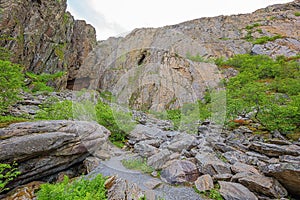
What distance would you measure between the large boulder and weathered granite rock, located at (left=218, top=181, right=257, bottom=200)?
480cm

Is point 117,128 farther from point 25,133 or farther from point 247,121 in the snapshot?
point 247,121

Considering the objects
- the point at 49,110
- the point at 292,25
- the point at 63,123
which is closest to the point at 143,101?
the point at 49,110

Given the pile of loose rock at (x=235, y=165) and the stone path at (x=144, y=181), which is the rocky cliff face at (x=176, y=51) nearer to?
the pile of loose rock at (x=235, y=165)

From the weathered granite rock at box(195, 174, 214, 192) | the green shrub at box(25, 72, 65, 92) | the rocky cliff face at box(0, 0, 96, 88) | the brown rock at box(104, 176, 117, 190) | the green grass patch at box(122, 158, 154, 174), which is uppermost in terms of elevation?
the rocky cliff face at box(0, 0, 96, 88)

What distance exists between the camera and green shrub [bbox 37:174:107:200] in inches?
131

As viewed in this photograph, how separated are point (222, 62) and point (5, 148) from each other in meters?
32.1

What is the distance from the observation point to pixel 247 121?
37.7ft

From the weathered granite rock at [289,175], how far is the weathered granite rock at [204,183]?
171 cm

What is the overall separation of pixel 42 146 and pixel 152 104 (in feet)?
74.4

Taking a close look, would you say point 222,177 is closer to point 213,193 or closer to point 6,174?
point 213,193

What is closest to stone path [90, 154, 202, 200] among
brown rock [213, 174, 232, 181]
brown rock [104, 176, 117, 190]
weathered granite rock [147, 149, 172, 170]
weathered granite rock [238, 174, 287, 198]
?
weathered granite rock [147, 149, 172, 170]

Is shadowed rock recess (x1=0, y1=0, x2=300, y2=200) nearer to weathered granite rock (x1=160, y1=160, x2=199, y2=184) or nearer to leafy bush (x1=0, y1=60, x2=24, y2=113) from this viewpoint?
weathered granite rock (x1=160, y1=160, x2=199, y2=184)

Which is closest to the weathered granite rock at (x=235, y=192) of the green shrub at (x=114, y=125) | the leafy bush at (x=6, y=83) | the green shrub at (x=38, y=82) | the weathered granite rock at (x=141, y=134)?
the weathered granite rock at (x=141, y=134)

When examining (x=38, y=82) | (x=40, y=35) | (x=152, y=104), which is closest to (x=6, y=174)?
(x=38, y=82)
